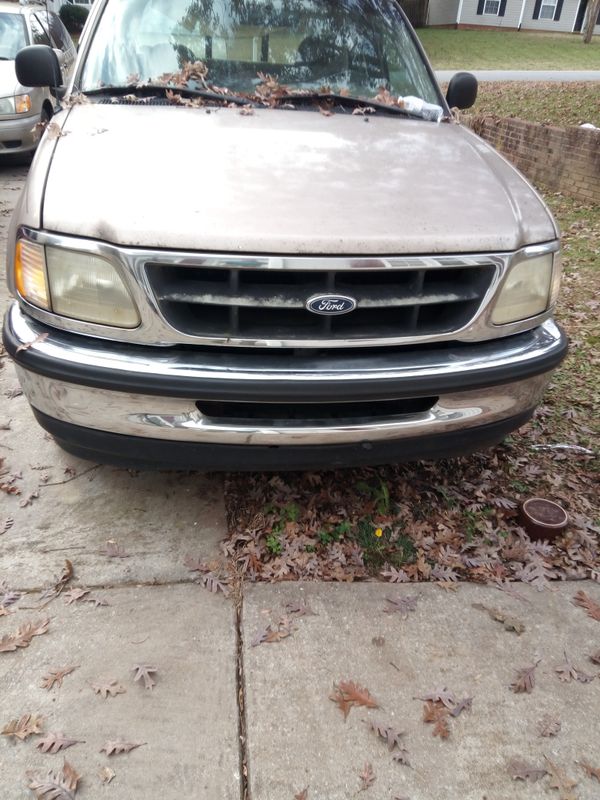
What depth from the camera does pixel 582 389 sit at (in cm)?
398

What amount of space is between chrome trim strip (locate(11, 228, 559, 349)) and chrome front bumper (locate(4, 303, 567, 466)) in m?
0.05

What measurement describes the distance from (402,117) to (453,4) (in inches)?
1496

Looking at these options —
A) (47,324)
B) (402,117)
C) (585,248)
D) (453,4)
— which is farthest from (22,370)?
(453,4)

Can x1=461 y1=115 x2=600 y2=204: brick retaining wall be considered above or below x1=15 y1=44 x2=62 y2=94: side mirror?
below

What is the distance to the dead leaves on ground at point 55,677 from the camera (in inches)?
78.3

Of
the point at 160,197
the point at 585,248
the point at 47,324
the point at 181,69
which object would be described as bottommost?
the point at 585,248

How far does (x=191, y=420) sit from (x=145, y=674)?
82 centimetres

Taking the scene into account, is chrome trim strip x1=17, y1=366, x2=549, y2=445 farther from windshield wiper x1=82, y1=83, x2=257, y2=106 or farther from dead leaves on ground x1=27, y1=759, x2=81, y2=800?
windshield wiper x1=82, y1=83, x2=257, y2=106

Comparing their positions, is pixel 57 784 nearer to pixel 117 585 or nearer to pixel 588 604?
pixel 117 585

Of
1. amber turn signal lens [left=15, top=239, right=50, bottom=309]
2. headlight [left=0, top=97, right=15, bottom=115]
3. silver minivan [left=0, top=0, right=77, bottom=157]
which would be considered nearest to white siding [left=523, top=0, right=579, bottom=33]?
silver minivan [left=0, top=0, right=77, bottom=157]

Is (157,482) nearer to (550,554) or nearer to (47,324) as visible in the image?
(47,324)

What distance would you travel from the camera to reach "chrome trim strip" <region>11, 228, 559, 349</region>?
1.97 meters

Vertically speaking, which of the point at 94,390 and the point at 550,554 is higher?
the point at 94,390

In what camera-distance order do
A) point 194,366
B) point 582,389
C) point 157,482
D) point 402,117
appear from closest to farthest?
point 194,366 < point 157,482 < point 402,117 < point 582,389
